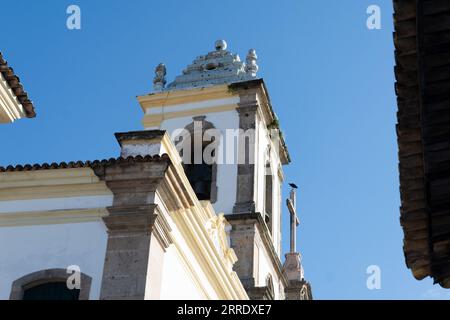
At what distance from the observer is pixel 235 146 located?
17.1m

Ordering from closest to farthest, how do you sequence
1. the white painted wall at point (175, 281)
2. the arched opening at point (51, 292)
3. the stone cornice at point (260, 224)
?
the arched opening at point (51, 292) → the white painted wall at point (175, 281) → the stone cornice at point (260, 224)

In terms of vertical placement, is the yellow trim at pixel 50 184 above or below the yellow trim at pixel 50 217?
above

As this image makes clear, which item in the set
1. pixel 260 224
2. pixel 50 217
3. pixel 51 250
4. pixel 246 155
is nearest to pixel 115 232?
pixel 51 250

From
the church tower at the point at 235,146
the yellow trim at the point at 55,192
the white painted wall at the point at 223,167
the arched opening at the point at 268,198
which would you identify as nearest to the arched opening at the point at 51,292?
the yellow trim at the point at 55,192

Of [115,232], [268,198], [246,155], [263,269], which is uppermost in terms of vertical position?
[246,155]

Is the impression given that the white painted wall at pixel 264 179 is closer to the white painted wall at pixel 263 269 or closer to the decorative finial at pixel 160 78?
the white painted wall at pixel 263 269

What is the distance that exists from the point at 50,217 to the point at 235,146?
7.49 m

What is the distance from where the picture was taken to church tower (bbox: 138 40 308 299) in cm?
1573

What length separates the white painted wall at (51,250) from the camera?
31.7 ft

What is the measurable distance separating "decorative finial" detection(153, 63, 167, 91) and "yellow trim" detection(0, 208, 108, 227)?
9265 mm

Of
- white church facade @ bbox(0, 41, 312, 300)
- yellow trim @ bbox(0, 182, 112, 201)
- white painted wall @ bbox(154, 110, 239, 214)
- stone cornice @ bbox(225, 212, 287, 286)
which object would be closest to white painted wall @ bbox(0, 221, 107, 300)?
white church facade @ bbox(0, 41, 312, 300)

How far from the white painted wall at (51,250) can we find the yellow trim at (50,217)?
0.06 meters

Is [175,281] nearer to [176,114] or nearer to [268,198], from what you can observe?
[268,198]
